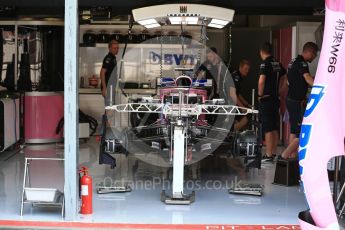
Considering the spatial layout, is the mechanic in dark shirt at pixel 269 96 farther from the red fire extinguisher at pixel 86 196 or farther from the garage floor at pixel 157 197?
the red fire extinguisher at pixel 86 196

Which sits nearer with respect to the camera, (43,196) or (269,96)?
(43,196)

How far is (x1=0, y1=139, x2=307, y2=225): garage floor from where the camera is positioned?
22.8 ft

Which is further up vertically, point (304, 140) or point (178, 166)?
point (304, 140)

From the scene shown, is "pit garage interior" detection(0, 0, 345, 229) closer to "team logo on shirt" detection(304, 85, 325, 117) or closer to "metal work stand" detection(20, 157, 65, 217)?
"metal work stand" detection(20, 157, 65, 217)

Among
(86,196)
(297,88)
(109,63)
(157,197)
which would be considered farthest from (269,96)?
(86,196)

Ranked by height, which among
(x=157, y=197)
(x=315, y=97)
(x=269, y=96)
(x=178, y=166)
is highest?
(x=315, y=97)

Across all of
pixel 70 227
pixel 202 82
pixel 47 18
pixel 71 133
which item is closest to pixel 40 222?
pixel 70 227

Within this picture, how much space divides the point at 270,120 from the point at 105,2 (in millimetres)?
3273

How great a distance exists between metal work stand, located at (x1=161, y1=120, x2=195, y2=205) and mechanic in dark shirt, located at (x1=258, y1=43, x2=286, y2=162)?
335 centimetres

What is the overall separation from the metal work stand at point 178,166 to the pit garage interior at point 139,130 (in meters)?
0.01

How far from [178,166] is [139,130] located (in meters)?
1.83

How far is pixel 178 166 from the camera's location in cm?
741

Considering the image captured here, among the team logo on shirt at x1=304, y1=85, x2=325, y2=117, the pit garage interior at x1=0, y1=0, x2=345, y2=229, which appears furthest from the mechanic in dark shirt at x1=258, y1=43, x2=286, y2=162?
the team logo on shirt at x1=304, y1=85, x2=325, y2=117

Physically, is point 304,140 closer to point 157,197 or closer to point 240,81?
point 157,197
